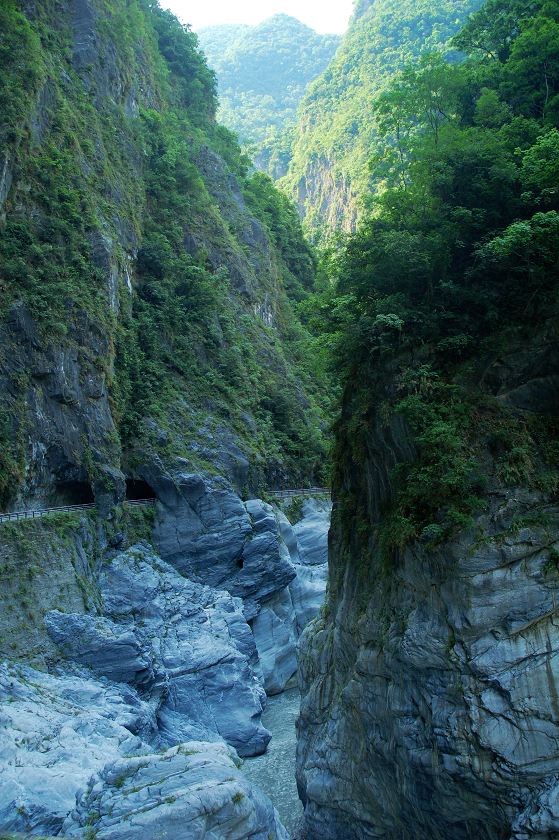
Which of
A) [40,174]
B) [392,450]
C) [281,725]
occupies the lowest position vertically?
[281,725]

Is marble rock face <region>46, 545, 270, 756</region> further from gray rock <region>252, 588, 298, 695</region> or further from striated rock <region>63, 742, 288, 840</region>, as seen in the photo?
striated rock <region>63, 742, 288, 840</region>

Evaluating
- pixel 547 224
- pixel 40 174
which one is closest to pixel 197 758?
pixel 547 224

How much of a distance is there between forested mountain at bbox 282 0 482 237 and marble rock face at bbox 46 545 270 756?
194 feet

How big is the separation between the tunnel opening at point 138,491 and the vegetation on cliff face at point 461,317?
16129mm

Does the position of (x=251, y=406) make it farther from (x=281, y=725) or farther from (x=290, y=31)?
(x=290, y=31)

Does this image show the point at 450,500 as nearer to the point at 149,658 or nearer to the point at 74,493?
the point at 149,658

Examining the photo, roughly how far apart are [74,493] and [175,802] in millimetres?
16979

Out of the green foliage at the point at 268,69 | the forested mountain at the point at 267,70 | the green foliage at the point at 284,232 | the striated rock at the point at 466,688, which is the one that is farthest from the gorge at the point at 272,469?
the green foliage at the point at 268,69

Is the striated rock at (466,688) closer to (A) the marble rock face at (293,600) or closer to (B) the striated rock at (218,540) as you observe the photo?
(A) the marble rock face at (293,600)

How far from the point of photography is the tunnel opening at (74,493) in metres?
27.2

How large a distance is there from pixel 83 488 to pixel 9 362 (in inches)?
221

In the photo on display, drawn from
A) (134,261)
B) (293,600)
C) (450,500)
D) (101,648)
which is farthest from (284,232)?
(450,500)

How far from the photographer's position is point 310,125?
10356 cm

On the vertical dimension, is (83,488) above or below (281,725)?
above
